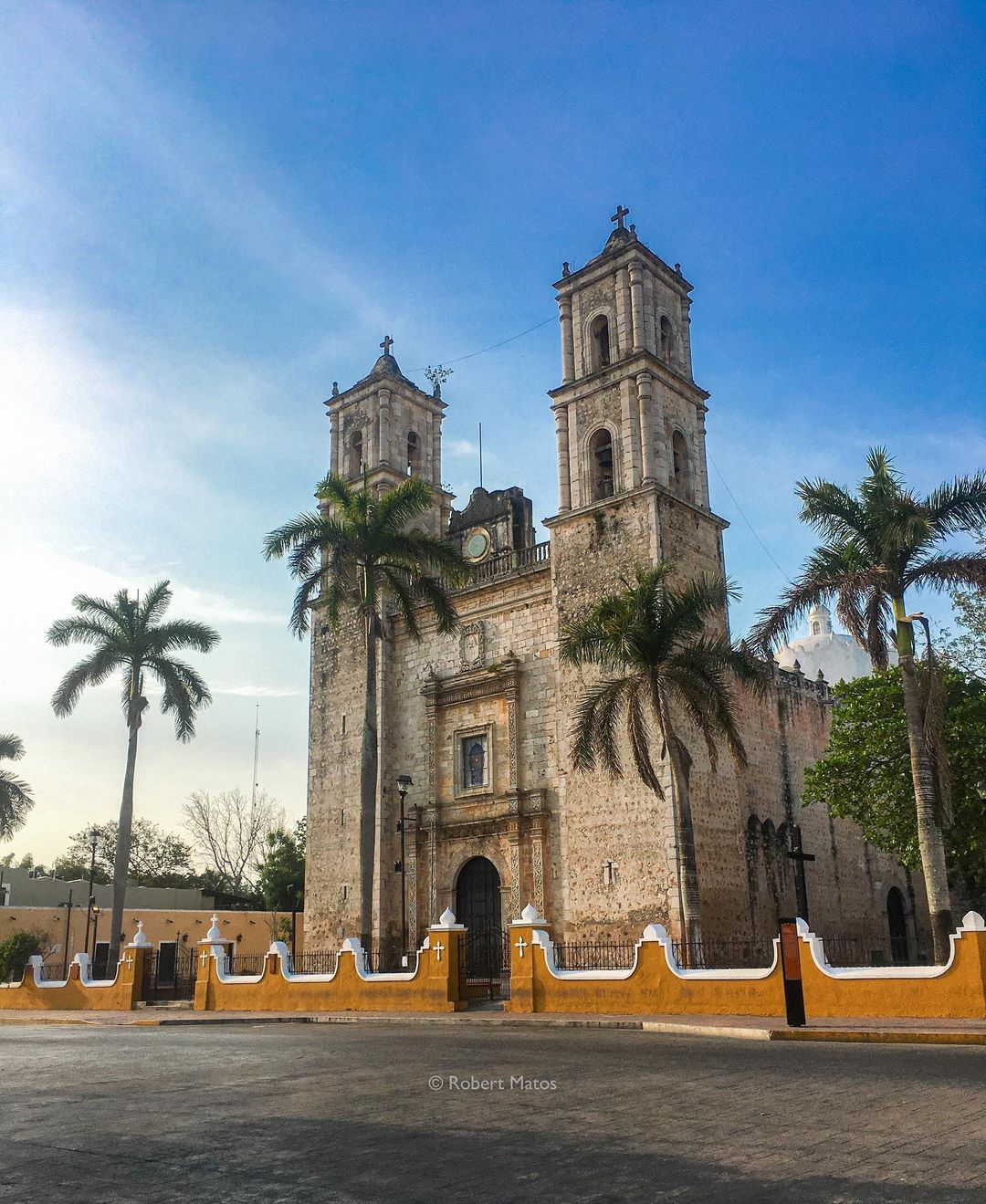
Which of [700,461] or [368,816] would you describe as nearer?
[368,816]

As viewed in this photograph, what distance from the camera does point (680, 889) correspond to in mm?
21250

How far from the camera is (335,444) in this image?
3369 centimetres

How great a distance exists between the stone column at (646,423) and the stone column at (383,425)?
8.97 m

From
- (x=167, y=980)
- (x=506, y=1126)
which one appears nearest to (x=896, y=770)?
(x=506, y=1126)

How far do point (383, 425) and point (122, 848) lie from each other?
13.8 meters

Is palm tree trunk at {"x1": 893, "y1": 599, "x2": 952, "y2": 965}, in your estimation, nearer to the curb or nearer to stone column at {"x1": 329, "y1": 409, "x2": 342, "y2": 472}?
the curb

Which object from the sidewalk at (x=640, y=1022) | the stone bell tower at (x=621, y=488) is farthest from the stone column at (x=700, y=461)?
the sidewalk at (x=640, y=1022)

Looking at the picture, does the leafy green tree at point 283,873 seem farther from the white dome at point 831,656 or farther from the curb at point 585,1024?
the white dome at point 831,656

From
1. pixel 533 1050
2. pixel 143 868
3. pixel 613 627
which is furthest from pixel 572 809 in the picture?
pixel 143 868

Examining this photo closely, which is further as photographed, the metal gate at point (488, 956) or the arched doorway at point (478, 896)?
the arched doorway at point (478, 896)

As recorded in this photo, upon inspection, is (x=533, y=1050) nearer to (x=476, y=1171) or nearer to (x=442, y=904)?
(x=476, y=1171)

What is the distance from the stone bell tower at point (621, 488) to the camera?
75.0ft

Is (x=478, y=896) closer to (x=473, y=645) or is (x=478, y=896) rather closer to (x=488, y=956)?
(x=488, y=956)

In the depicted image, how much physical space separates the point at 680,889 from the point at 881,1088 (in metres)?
13.9
